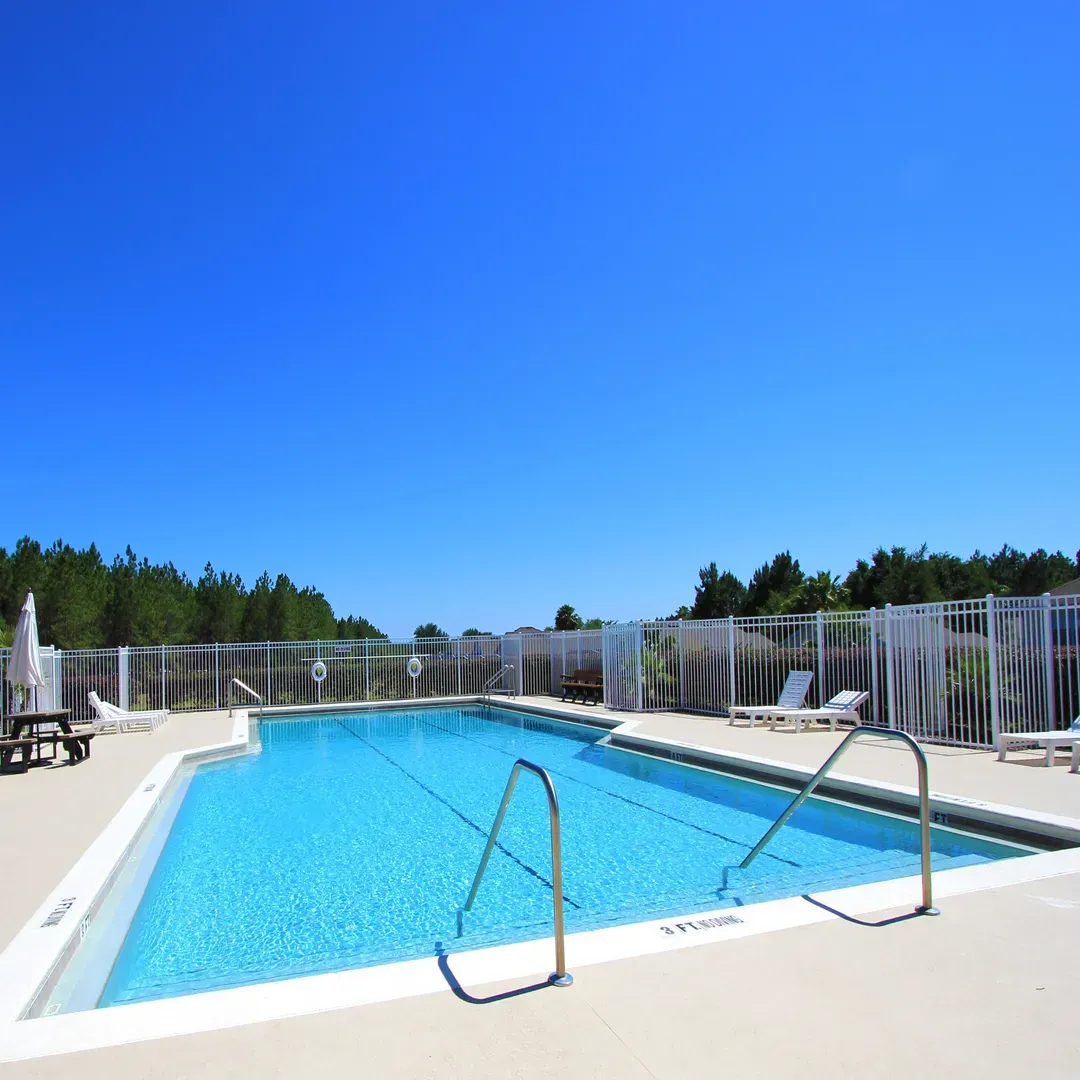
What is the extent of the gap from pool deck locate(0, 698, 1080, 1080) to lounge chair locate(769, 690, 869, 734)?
7559 mm

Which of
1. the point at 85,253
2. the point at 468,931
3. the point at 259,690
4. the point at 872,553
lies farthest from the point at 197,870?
the point at 872,553

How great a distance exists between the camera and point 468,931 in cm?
492

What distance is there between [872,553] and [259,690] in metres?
39.5

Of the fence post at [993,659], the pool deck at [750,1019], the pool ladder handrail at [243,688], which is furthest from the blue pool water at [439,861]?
the pool ladder handrail at [243,688]

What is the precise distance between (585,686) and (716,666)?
4.02 meters

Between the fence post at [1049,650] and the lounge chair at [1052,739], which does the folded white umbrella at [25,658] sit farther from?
the fence post at [1049,650]

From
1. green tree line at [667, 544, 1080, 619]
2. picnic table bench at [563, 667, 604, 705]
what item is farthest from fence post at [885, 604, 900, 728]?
green tree line at [667, 544, 1080, 619]

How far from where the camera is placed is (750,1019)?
293 centimetres

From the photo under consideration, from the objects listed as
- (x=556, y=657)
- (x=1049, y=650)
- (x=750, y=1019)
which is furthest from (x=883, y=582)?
(x=750, y=1019)

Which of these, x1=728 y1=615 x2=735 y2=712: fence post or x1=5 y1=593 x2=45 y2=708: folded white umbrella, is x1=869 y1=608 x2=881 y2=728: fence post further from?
x1=5 y1=593 x2=45 y2=708: folded white umbrella

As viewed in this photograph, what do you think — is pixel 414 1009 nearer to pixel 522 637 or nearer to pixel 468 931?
pixel 468 931

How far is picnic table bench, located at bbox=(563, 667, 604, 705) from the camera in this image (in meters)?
18.1

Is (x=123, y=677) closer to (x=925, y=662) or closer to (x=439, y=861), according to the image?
(x=439, y=861)

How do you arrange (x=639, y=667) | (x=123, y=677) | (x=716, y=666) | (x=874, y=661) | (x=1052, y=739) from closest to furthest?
(x=1052, y=739) → (x=874, y=661) → (x=716, y=666) → (x=639, y=667) → (x=123, y=677)
